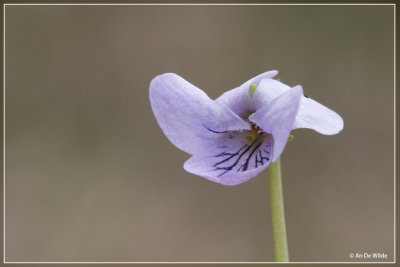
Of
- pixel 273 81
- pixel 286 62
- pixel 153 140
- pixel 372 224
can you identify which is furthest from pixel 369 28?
pixel 273 81

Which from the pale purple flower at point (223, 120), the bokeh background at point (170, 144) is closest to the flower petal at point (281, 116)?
the pale purple flower at point (223, 120)

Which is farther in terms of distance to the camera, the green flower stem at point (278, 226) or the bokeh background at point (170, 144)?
the bokeh background at point (170, 144)

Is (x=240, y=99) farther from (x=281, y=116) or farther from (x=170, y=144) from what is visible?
(x=170, y=144)

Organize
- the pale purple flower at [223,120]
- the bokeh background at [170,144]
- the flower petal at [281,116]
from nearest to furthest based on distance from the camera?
1. the flower petal at [281,116]
2. the pale purple flower at [223,120]
3. the bokeh background at [170,144]

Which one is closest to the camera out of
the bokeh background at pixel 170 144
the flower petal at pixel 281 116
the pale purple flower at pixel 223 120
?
the flower petal at pixel 281 116

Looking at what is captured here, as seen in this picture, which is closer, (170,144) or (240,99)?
(240,99)

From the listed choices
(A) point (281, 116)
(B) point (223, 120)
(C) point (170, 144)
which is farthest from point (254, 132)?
(C) point (170, 144)

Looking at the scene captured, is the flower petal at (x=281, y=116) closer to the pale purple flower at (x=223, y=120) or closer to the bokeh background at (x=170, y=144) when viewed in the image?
the pale purple flower at (x=223, y=120)
